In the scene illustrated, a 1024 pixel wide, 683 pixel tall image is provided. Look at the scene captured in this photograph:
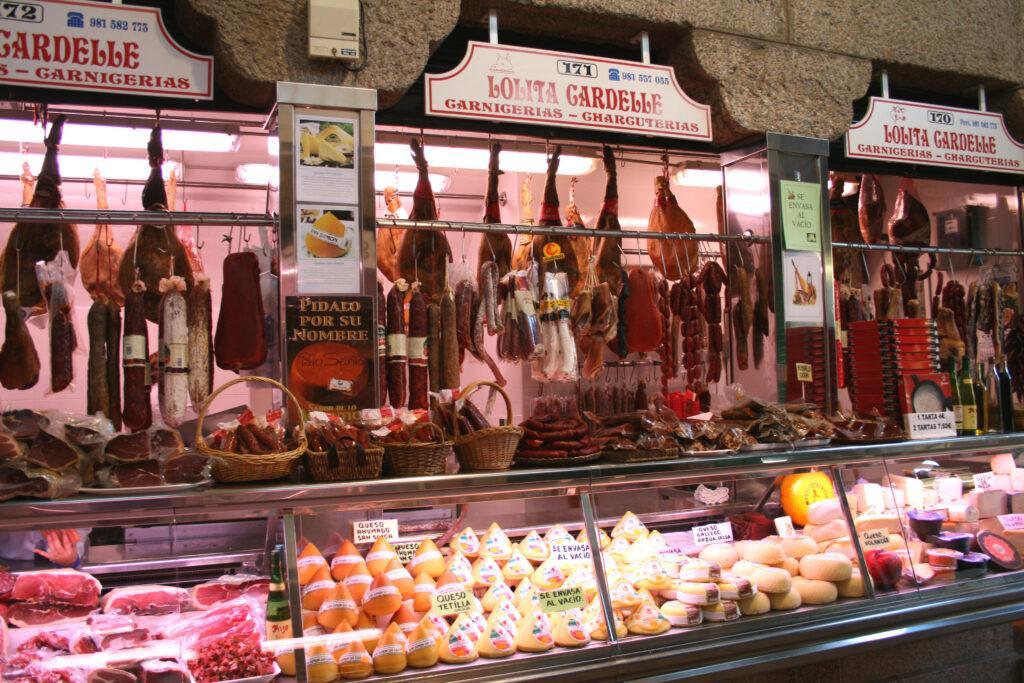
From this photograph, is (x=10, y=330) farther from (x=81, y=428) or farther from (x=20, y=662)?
(x=20, y=662)

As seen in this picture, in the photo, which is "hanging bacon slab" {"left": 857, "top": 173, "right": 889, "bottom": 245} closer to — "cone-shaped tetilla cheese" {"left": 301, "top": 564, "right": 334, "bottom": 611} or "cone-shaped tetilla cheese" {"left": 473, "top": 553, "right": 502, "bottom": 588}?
"cone-shaped tetilla cheese" {"left": 473, "top": 553, "right": 502, "bottom": 588}

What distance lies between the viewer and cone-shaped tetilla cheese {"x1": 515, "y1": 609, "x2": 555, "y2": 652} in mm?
2830

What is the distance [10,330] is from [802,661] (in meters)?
3.63

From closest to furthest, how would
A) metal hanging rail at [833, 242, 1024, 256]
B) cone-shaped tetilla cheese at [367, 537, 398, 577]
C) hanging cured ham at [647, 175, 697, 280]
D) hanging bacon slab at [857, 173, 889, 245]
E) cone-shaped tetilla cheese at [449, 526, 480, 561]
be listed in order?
cone-shaped tetilla cheese at [367, 537, 398, 577] → cone-shaped tetilla cheese at [449, 526, 480, 561] → metal hanging rail at [833, 242, 1024, 256] → hanging cured ham at [647, 175, 697, 280] → hanging bacon slab at [857, 173, 889, 245]

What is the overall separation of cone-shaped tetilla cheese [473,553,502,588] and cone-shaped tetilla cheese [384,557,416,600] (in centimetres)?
27

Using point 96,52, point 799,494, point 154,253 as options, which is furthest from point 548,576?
point 96,52

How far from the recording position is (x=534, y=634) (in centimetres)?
285

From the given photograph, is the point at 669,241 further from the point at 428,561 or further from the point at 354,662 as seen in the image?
the point at 354,662

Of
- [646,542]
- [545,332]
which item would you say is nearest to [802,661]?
[646,542]

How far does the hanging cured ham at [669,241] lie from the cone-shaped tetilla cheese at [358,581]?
292cm

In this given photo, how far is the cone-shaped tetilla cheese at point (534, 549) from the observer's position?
3.22m

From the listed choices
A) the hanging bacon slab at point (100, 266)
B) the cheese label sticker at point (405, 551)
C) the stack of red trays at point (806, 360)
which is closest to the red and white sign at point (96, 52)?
the hanging bacon slab at point (100, 266)

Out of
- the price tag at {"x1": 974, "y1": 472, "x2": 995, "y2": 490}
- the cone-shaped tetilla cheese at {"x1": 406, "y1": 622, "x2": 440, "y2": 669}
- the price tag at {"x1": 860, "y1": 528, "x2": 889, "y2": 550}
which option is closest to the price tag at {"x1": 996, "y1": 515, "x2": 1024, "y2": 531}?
the price tag at {"x1": 974, "y1": 472, "x2": 995, "y2": 490}

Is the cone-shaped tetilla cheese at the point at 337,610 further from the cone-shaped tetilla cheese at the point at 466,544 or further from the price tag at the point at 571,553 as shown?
the price tag at the point at 571,553
